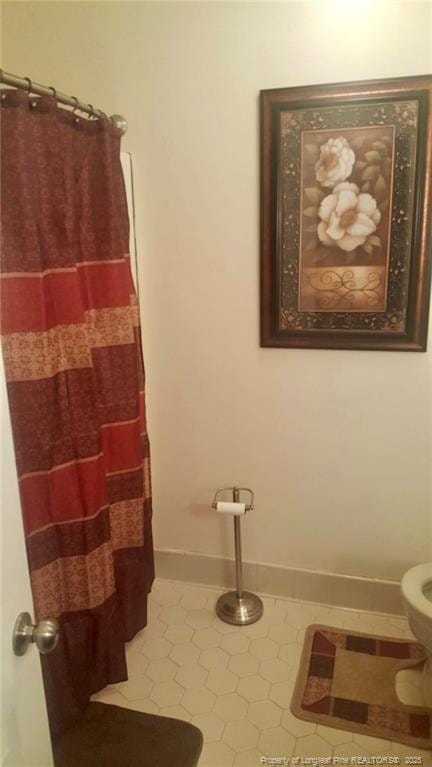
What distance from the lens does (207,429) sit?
2045mm

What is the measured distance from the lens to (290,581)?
2.09m

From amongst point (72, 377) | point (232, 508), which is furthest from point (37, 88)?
point (232, 508)

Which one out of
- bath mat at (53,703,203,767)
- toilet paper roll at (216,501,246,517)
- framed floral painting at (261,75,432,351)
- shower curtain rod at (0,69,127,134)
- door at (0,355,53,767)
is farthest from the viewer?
toilet paper roll at (216,501,246,517)

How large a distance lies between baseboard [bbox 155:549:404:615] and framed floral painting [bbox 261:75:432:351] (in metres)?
0.97

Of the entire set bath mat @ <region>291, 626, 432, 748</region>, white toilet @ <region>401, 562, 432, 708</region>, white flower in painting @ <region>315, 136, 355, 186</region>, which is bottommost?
bath mat @ <region>291, 626, 432, 748</region>

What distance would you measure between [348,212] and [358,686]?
63.4 inches

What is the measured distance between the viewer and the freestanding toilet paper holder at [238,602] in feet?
6.48

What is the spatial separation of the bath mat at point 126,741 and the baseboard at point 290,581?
0.67m

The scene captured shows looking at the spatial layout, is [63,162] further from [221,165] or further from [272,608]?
[272,608]

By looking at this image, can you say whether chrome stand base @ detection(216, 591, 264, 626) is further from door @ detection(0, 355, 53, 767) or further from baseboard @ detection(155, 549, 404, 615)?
door @ detection(0, 355, 53, 767)

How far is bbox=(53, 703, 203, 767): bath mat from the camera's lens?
1.45 metres

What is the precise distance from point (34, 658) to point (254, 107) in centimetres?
175

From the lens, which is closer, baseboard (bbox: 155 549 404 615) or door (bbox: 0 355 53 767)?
door (bbox: 0 355 53 767)

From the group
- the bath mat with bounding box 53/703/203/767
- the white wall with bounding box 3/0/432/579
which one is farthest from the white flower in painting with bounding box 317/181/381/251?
the bath mat with bounding box 53/703/203/767
